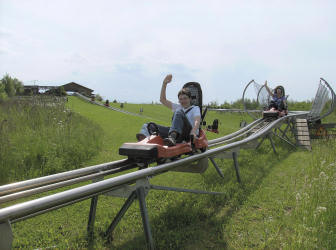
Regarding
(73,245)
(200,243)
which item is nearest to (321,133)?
(200,243)

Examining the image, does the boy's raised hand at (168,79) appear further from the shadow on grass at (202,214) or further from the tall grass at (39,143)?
the tall grass at (39,143)

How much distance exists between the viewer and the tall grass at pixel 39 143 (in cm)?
476

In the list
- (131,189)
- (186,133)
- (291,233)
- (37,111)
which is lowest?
(291,233)

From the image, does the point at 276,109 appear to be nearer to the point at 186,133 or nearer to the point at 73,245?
the point at 186,133

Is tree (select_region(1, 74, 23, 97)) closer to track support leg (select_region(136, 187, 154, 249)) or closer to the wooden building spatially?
the wooden building

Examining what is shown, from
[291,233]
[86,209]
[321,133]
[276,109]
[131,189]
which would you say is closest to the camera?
[131,189]

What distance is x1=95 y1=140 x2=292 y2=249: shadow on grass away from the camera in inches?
117

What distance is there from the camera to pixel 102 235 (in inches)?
120

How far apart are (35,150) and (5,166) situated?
76 cm

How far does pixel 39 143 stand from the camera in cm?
544

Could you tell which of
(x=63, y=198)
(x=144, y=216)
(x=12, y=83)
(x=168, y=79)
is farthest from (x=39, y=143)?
(x=12, y=83)

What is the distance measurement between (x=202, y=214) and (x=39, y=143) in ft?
11.8

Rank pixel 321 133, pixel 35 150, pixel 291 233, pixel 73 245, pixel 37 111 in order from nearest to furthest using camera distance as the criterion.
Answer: pixel 73 245, pixel 291 233, pixel 35 150, pixel 37 111, pixel 321 133

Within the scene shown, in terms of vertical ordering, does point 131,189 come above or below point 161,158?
below
